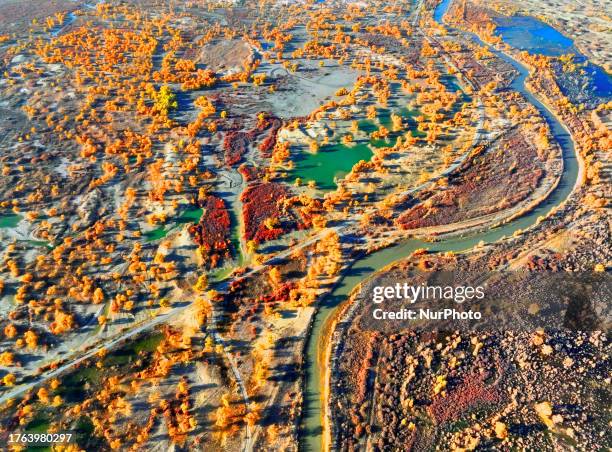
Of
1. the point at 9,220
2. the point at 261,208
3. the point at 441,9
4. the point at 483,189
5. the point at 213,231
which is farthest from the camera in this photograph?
the point at 441,9

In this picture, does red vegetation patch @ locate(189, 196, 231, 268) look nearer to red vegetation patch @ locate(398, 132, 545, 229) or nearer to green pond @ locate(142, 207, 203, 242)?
green pond @ locate(142, 207, 203, 242)

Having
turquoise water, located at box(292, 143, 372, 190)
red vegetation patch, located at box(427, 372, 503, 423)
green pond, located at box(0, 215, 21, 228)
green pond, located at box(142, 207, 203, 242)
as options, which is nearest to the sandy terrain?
turquoise water, located at box(292, 143, 372, 190)

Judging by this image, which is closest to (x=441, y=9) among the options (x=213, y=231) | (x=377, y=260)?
(x=377, y=260)

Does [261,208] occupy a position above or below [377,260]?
above

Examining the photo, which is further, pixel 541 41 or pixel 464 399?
pixel 541 41

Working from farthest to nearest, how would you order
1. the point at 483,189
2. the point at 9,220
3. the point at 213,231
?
1. the point at 483,189
2. the point at 9,220
3. the point at 213,231

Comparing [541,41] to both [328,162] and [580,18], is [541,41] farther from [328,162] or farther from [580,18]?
[328,162]

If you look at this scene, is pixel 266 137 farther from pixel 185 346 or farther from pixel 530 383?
pixel 530 383
